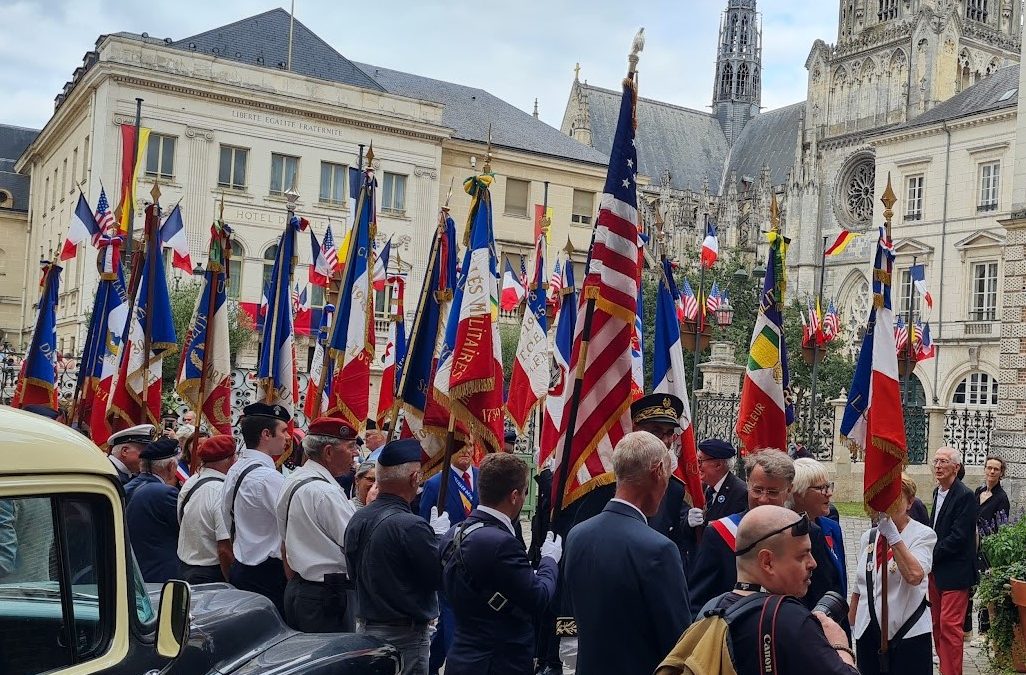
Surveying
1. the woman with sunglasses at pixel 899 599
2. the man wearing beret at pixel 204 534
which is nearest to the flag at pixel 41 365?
the man wearing beret at pixel 204 534

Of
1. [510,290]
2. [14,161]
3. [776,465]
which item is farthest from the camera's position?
[14,161]

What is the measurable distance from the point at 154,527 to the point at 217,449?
678 millimetres

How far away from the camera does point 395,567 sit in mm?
A: 6184

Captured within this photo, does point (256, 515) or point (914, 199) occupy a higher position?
point (914, 199)

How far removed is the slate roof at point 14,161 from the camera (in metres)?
53.8

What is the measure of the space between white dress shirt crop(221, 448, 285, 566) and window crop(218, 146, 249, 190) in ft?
112

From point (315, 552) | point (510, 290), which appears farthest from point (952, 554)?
point (510, 290)

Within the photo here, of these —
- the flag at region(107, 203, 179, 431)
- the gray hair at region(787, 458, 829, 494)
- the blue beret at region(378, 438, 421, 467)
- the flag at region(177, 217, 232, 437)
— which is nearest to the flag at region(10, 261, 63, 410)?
the flag at region(107, 203, 179, 431)

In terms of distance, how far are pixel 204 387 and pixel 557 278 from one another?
15727 millimetres

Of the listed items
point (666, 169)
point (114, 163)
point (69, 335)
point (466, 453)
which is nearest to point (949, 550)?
point (466, 453)

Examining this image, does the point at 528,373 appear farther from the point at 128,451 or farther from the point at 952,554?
the point at 128,451

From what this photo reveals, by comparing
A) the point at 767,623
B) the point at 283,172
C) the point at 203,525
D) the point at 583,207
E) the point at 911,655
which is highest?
the point at 583,207

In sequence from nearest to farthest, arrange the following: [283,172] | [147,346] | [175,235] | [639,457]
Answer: [639,457] < [147,346] < [175,235] < [283,172]

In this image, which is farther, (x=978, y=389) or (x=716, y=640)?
(x=978, y=389)
